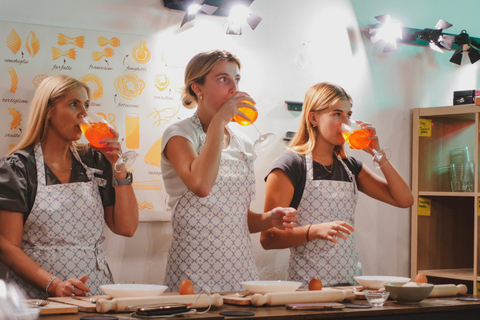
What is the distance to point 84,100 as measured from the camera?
248cm

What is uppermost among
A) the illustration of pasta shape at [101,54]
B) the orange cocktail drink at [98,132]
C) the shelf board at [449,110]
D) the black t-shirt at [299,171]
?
the illustration of pasta shape at [101,54]

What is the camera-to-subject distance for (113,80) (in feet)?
9.36

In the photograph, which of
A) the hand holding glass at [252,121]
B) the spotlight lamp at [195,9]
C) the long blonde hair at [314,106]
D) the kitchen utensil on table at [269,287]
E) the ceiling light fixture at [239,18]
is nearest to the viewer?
the kitchen utensil on table at [269,287]

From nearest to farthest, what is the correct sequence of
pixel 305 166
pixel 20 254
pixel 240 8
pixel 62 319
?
pixel 62 319, pixel 20 254, pixel 305 166, pixel 240 8

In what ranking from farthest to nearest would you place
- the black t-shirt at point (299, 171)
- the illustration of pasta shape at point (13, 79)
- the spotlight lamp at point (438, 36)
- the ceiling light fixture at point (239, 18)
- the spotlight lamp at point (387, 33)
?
the spotlight lamp at point (438, 36), the spotlight lamp at point (387, 33), the ceiling light fixture at point (239, 18), the black t-shirt at point (299, 171), the illustration of pasta shape at point (13, 79)

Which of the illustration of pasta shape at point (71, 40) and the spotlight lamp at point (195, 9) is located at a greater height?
the spotlight lamp at point (195, 9)

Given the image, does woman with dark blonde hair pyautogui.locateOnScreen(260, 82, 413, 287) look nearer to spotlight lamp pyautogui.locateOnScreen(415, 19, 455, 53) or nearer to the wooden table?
the wooden table

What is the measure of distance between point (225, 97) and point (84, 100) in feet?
1.94

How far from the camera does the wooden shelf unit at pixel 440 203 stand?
3.68 m

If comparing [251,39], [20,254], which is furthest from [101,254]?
[251,39]

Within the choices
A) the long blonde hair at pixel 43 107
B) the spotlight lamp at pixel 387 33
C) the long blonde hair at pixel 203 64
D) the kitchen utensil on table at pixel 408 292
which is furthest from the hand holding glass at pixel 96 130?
the spotlight lamp at pixel 387 33

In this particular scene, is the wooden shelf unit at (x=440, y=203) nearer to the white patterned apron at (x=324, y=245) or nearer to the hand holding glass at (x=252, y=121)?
the white patterned apron at (x=324, y=245)

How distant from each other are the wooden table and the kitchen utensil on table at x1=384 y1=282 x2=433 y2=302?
24 mm

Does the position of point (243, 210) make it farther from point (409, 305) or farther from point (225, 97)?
point (409, 305)
